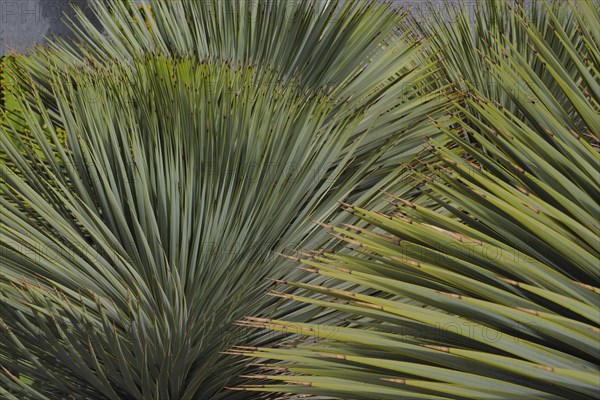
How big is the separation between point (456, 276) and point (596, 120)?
543mm

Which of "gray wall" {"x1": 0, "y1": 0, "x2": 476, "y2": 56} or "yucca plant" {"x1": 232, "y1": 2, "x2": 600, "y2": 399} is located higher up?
"gray wall" {"x1": 0, "y1": 0, "x2": 476, "y2": 56}

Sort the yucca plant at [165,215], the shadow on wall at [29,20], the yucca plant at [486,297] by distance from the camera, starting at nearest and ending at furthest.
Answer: the yucca plant at [486,297] → the yucca plant at [165,215] → the shadow on wall at [29,20]

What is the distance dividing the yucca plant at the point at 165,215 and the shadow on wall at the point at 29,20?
3.86 meters

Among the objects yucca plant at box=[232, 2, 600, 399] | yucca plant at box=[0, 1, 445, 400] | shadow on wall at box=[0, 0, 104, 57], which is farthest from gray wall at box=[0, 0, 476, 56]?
yucca plant at box=[232, 2, 600, 399]

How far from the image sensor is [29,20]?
5867mm

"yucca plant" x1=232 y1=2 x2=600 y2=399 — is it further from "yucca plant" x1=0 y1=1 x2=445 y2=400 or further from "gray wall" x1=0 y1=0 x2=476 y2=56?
"gray wall" x1=0 y1=0 x2=476 y2=56

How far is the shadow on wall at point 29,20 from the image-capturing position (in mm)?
5832

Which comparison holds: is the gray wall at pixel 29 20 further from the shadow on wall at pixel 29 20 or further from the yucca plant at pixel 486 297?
the yucca plant at pixel 486 297

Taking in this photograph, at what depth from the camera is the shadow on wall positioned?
5.83 m

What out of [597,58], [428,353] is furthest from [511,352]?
[597,58]

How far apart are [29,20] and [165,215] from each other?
467 centimetres

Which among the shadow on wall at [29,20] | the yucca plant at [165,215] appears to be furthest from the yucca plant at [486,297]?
the shadow on wall at [29,20]

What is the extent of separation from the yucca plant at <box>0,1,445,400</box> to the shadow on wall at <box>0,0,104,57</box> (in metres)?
3.86

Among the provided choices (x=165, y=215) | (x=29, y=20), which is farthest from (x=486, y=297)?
(x=29, y=20)
